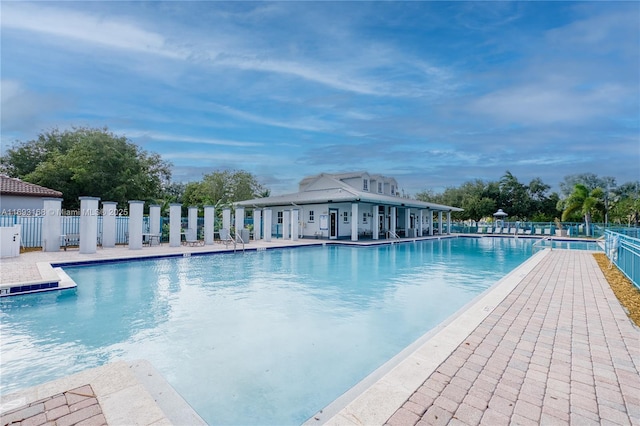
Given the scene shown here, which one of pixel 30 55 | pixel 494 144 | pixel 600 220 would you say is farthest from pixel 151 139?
pixel 600 220

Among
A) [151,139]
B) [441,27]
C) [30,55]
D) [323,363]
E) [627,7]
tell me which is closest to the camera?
[323,363]

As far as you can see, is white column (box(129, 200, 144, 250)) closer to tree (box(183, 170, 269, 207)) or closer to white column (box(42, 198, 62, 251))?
white column (box(42, 198, 62, 251))

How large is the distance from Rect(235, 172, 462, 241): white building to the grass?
12.5 meters

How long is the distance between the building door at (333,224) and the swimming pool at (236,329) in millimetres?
12841

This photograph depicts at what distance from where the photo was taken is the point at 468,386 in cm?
280

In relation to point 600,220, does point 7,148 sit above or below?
above

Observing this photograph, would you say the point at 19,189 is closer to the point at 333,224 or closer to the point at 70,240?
the point at 70,240

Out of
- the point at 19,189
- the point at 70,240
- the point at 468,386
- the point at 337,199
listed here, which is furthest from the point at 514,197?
the point at 19,189

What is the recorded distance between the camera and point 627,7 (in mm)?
9141

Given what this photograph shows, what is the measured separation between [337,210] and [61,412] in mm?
21271

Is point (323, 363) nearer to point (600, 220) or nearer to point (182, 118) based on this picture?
point (182, 118)

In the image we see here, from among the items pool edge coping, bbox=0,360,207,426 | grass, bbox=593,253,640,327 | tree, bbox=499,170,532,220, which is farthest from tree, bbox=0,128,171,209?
tree, bbox=499,170,532,220

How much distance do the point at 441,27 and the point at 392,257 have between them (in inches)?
391

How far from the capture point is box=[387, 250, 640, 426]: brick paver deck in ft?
7.86
